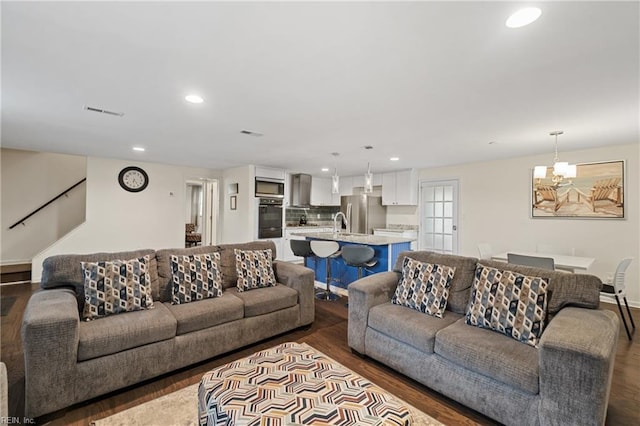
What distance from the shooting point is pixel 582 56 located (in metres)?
1.77

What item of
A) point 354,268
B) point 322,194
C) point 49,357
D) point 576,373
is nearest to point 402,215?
point 322,194

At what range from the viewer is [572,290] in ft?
6.53

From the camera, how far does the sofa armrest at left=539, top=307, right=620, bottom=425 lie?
4.64 feet

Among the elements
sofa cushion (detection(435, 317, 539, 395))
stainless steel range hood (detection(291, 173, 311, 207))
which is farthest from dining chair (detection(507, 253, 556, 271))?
stainless steel range hood (detection(291, 173, 311, 207))

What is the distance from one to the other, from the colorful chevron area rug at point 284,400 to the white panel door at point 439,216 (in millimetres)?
4862

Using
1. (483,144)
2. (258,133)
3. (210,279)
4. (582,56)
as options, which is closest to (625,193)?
(483,144)

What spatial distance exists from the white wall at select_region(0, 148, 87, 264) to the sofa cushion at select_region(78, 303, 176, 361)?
5225 millimetres

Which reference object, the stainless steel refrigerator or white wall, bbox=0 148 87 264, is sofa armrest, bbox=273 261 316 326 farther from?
white wall, bbox=0 148 87 264

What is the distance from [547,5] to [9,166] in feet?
26.2

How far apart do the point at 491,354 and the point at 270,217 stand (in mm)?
5254

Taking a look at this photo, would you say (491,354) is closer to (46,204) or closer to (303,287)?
(303,287)

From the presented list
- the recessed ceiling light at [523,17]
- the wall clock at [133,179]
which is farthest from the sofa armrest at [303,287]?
the wall clock at [133,179]

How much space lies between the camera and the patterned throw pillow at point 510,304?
1.92 m

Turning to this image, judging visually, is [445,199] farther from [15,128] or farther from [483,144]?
[15,128]
